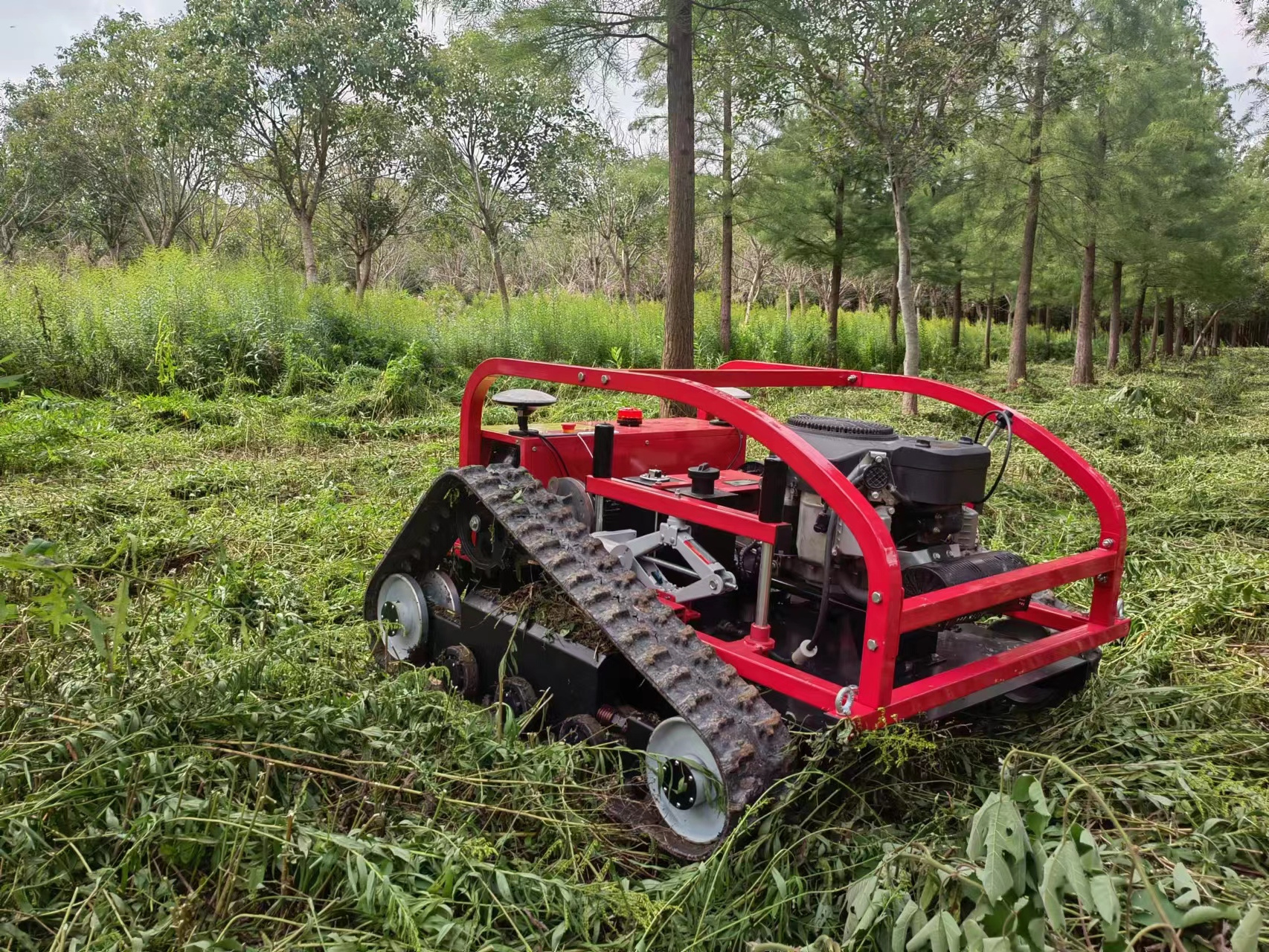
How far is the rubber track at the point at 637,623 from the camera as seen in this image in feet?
7.35

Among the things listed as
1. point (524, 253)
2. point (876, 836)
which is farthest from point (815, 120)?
point (524, 253)

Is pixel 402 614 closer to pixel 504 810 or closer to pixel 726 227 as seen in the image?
pixel 504 810

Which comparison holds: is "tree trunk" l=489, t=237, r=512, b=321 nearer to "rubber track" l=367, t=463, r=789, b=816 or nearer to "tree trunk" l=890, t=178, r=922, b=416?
"tree trunk" l=890, t=178, r=922, b=416

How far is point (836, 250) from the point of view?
17.5 metres

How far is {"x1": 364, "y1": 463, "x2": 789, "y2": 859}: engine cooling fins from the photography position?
2248 millimetres

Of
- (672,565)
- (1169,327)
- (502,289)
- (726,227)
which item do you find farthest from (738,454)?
(1169,327)

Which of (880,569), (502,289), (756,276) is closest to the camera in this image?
(880,569)

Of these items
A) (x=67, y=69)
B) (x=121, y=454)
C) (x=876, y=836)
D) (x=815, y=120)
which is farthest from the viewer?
(x=67, y=69)

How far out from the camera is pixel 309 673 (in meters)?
3.02

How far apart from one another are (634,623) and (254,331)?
9717 millimetres

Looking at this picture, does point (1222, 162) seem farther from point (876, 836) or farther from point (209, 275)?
point (876, 836)

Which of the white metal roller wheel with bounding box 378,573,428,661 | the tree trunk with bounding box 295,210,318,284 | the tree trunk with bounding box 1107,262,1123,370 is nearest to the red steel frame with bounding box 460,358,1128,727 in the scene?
the white metal roller wheel with bounding box 378,573,428,661

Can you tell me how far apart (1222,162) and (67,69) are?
3212cm

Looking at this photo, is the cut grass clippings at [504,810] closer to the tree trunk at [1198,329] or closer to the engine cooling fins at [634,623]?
the engine cooling fins at [634,623]
